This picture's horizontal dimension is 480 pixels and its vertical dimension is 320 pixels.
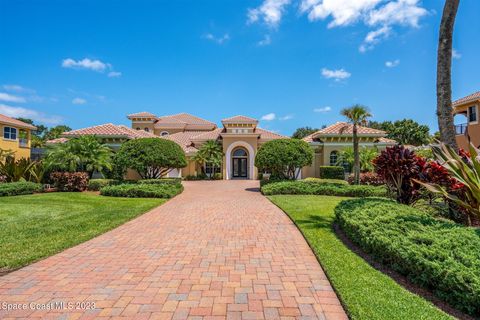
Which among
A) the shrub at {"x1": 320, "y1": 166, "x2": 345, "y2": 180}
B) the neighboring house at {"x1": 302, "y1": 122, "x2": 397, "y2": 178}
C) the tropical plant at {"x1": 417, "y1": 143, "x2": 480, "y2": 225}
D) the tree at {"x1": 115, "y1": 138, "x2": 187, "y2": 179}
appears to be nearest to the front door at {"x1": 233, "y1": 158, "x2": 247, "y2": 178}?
the neighboring house at {"x1": 302, "y1": 122, "x2": 397, "y2": 178}

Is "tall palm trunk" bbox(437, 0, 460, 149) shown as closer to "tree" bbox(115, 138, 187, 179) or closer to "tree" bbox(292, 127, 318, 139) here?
"tree" bbox(115, 138, 187, 179)

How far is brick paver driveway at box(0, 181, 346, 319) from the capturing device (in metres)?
3.54

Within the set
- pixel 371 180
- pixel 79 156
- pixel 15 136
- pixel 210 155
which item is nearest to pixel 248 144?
pixel 210 155

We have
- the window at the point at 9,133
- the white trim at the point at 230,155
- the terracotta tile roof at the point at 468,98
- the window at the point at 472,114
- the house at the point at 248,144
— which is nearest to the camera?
the terracotta tile roof at the point at 468,98

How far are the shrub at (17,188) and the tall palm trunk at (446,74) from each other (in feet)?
67.3

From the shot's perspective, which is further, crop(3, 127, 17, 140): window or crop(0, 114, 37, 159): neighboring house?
crop(3, 127, 17, 140): window

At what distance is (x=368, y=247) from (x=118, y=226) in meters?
7.13

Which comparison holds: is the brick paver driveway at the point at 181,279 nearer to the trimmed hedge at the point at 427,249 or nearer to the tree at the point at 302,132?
the trimmed hedge at the point at 427,249

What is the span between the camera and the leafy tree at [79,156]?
16984 millimetres

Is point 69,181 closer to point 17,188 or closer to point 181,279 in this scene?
point 17,188

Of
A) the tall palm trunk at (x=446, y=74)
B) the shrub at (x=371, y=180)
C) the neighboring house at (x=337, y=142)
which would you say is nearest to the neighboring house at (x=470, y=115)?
the neighboring house at (x=337, y=142)

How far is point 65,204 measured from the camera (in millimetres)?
12195

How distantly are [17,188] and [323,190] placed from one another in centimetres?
1820

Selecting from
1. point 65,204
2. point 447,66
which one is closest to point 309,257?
point 447,66
